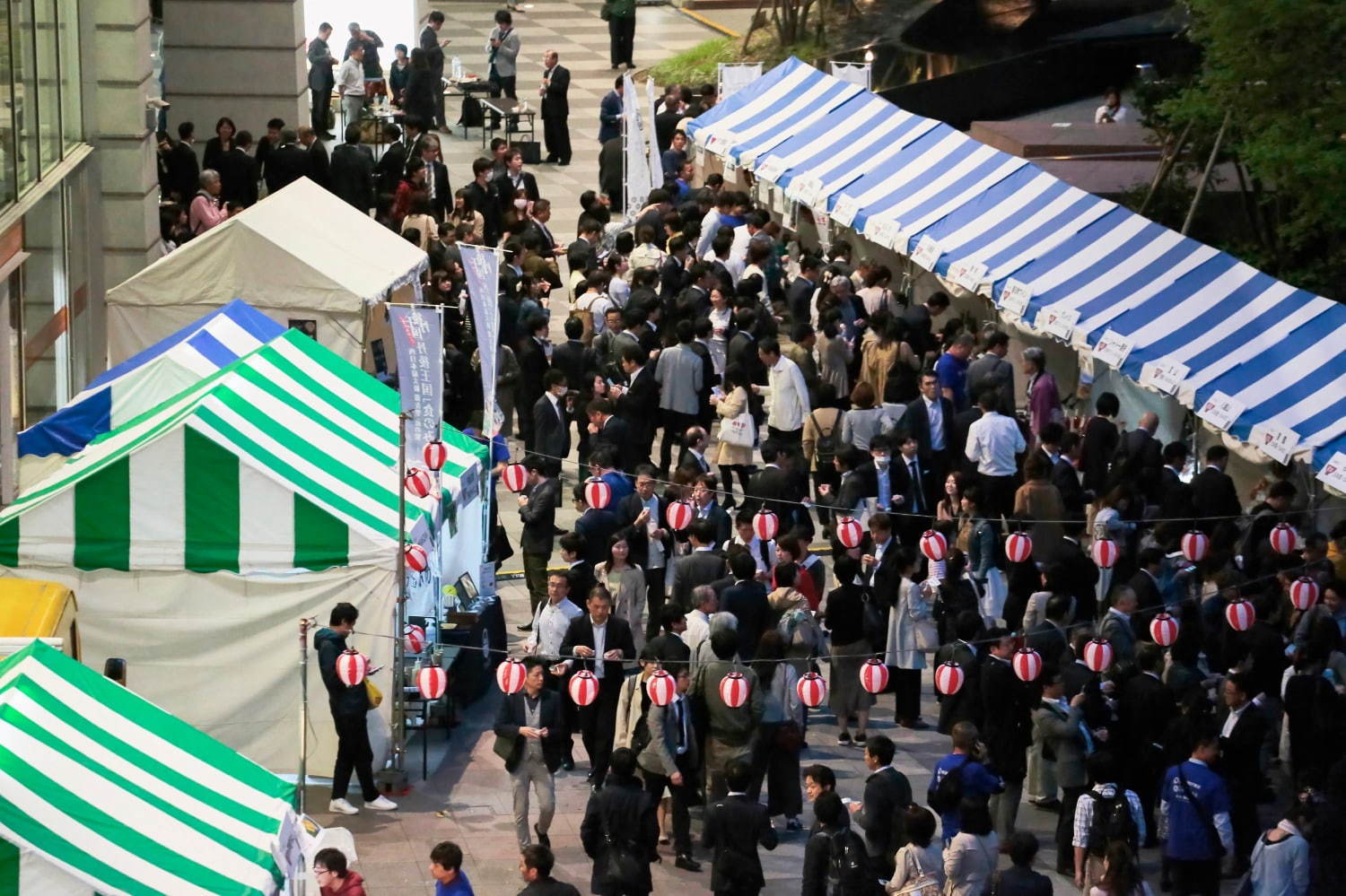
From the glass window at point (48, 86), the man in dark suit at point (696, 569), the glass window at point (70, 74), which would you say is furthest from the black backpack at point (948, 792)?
the glass window at point (70, 74)

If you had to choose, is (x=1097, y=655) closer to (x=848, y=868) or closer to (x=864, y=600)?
(x=864, y=600)

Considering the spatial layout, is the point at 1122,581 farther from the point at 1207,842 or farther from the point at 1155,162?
the point at 1155,162

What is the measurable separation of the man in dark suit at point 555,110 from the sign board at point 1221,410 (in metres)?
15.9

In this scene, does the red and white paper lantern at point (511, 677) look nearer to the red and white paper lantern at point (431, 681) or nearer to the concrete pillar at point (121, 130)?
the red and white paper lantern at point (431, 681)

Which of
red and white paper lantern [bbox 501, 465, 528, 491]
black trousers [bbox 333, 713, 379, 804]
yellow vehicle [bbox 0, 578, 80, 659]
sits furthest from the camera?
red and white paper lantern [bbox 501, 465, 528, 491]

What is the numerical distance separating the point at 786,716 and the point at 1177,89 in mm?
14639

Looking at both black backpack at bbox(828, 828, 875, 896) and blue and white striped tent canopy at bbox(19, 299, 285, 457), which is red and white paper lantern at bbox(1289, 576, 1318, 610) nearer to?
black backpack at bbox(828, 828, 875, 896)

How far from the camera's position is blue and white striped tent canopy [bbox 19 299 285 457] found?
1586 cm

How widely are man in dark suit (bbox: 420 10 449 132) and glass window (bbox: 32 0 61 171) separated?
1267 cm

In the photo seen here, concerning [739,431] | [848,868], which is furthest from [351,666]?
[739,431]

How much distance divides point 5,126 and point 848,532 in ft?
25.2

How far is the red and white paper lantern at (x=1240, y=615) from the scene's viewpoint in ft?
45.5

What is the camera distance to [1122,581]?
15.7m

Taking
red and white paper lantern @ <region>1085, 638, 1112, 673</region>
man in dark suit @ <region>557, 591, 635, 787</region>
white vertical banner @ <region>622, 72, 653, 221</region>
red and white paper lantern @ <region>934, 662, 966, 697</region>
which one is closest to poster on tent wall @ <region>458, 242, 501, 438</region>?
man in dark suit @ <region>557, 591, 635, 787</region>
